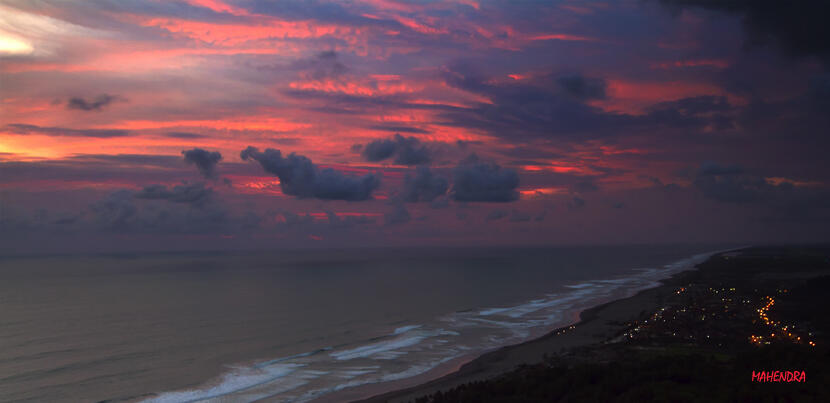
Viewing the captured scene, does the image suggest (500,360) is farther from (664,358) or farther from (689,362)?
(689,362)

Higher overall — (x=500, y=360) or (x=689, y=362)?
(x=689, y=362)

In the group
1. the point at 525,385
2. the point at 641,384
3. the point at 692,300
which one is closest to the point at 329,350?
the point at 525,385

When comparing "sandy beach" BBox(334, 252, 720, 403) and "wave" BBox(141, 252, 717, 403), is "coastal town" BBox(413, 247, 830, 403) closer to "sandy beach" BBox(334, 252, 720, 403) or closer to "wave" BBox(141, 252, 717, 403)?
"sandy beach" BBox(334, 252, 720, 403)

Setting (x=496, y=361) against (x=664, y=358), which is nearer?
(x=664, y=358)

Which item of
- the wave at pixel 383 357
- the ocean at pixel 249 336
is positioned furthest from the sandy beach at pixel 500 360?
the ocean at pixel 249 336

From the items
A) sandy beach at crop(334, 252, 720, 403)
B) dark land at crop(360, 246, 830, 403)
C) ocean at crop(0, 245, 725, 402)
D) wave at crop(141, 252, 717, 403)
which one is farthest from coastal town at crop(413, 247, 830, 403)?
ocean at crop(0, 245, 725, 402)

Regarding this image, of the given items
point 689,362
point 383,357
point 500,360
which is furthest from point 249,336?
point 689,362
